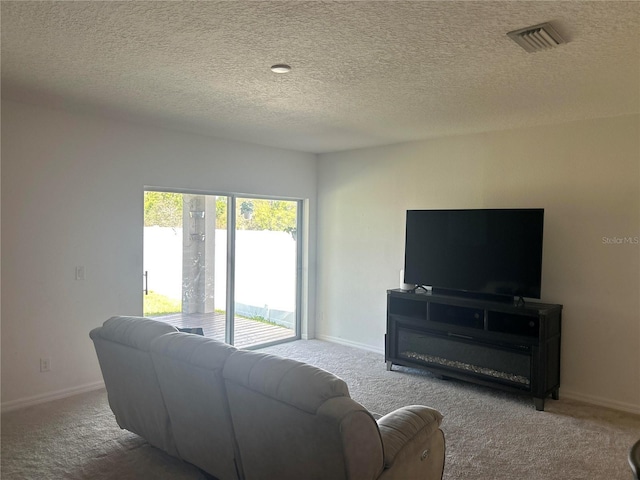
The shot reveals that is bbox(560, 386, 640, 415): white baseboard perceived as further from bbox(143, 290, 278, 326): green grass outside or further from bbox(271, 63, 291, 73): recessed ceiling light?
bbox(143, 290, 278, 326): green grass outside

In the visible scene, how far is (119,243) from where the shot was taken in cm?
453

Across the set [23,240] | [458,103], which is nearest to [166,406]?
[23,240]

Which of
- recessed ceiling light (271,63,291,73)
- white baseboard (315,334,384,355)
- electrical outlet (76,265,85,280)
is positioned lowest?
white baseboard (315,334,384,355)

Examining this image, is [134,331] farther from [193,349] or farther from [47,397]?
[47,397]

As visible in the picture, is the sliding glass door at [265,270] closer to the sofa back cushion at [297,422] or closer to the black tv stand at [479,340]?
the black tv stand at [479,340]

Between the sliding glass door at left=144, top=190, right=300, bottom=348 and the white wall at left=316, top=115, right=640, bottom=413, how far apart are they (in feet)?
4.01

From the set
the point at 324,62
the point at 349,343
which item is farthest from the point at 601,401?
the point at 324,62

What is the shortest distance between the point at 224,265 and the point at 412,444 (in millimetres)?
3800

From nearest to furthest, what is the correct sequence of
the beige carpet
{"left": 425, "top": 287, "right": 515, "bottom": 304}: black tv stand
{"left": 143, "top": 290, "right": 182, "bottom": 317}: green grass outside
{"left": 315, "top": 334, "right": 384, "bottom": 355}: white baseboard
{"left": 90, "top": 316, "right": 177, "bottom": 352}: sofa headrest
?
{"left": 90, "top": 316, "right": 177, "bottom": 352}: sofa headrest, the beige carpet, {"left": 425, "top": 287, "right": 515, "bottom": 304}: black tv stand, {"left": 143, "top": 290, "right": 182, "bottom": 317}: green grass outside, {"left": 315, "top": 334, "right": 384, "bottom": 355}: white baseboard

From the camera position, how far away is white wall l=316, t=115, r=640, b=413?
160 inches

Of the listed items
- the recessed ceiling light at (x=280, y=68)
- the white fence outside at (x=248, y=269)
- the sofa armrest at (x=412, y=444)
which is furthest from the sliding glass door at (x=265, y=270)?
the sofa armrest at (x=412, y=444)

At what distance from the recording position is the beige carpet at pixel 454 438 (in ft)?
9.57

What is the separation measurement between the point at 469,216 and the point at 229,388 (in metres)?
3.10

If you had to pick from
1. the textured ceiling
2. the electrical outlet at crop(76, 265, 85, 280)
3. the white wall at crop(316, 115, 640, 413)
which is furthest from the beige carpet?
the textured ceiling
